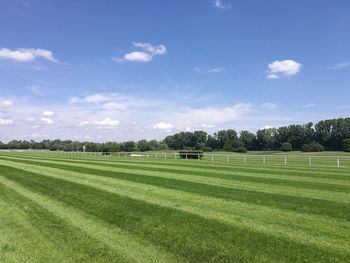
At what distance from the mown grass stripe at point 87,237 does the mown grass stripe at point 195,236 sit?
0.32m

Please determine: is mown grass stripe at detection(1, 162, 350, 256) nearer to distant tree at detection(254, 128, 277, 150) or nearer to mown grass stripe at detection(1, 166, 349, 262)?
mown grass stripe at detection(1, 166, 349, 262)

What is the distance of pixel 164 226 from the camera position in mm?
8062

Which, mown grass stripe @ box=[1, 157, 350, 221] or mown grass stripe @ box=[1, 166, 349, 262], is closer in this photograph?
mown grass stripe @ box=[1, 166, 349, 262]

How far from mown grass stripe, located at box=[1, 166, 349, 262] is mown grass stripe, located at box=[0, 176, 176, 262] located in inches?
12.7

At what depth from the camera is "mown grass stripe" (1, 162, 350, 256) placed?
7.06 meters

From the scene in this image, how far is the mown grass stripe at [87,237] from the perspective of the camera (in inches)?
246

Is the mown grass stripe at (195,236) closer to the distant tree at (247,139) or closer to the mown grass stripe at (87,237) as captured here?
the mown grass stripe at (87,237)

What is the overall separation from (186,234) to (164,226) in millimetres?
812

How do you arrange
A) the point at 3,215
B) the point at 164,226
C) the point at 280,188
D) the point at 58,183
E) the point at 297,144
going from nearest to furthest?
the point at 164,226
the point at 3,215
the point at 280,188
the point at 58,183
the point at 297,144

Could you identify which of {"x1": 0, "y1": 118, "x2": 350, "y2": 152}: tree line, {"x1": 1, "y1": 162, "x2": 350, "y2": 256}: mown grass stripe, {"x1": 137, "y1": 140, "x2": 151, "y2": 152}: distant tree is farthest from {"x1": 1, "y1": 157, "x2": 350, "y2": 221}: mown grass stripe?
{"x1": 137, "y1": 140, "x2": 151, "y2": 152}: distant tree

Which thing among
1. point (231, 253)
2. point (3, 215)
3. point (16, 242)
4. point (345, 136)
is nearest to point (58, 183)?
point (3, 215)

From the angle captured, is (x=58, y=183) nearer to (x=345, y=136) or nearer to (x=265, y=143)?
(x=345, y=136)

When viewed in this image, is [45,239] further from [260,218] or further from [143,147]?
[143,147]

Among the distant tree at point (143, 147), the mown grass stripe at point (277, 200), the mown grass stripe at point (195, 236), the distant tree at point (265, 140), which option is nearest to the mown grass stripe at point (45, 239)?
the mown grass stripe at point (195, 236)
